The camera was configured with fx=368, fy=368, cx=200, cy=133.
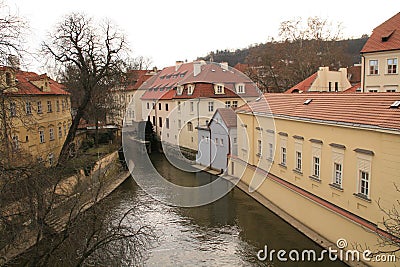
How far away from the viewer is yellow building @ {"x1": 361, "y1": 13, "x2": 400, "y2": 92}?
1930cm

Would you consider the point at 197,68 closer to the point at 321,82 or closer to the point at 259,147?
the point at 321,82

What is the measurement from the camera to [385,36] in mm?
19875

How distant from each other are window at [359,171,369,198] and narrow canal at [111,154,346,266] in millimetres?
1820

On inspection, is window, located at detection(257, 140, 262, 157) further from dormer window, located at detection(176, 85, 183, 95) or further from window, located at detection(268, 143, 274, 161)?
dormer window, located at detection(176, 85, 183, 95)

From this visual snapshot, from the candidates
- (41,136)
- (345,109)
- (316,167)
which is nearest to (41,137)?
(41,136)

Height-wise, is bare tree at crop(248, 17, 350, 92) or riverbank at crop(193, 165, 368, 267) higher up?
bare tree at crop(248, 17, 350, 92)

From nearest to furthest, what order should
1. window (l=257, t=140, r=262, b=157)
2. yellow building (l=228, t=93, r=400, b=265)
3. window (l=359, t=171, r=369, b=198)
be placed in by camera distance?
yellow building (l=228, t=93, r=400, b=265), window (l=359, t=171, r=369, b=198), window (l=257, t=140, r=262, b=157)

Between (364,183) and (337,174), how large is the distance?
1134 mm

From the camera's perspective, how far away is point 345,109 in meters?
10.4

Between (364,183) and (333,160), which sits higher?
(333,160)

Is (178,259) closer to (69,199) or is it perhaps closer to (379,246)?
(69,199)

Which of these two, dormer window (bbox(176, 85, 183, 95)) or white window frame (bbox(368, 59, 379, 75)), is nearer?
white window frame (bbox(368, 59, 379, 75))

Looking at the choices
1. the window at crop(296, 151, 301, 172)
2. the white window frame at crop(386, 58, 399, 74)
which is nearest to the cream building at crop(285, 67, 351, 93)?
the white window frame at crop(386, 58, 399, 74)

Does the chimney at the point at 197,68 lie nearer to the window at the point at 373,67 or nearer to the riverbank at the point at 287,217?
the riverbank at the point at 287,217
